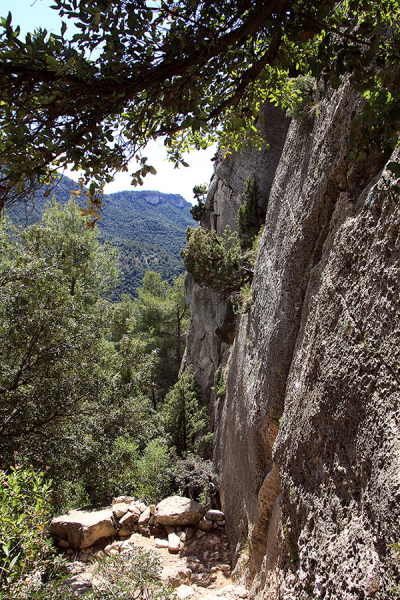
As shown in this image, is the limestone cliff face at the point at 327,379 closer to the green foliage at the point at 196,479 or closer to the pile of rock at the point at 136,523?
the pile of rock at the point at 136,523

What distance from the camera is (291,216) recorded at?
5062 millimetres

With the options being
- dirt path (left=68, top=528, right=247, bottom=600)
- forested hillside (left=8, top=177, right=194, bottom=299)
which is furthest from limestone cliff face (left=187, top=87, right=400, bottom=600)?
forested hillside (left=8, top=177, right=194, bottom=299)

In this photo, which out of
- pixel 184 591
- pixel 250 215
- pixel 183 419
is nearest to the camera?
pixel 184 591

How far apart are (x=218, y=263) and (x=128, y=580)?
8.19m

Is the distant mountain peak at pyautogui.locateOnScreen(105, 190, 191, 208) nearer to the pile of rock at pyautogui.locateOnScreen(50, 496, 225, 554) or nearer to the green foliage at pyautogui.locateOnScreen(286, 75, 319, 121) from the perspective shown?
the pile of rock at pyautogui.locateOnScreen(50, 496, 225, 554)

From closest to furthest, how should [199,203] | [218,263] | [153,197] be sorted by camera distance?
[218,263], [199,203], [153,197]

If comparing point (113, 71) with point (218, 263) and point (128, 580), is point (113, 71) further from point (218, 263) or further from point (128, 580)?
point (218, 263)

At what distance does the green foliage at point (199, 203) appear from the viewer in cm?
1980

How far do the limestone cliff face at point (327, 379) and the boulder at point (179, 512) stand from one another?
2197 millimetres

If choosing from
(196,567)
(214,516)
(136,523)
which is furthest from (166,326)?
(196,567)

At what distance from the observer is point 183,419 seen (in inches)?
585

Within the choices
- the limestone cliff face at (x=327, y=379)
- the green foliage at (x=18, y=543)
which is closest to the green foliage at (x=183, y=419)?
the limestone cliff face at (x=327, y=379)

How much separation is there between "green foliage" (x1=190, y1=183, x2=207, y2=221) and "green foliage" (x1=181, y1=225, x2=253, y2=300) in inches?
332

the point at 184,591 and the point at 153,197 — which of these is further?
the point at 153,197
